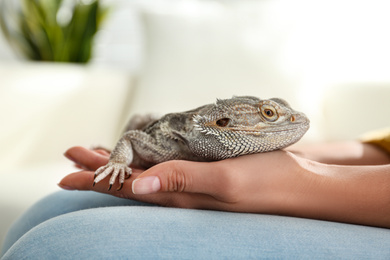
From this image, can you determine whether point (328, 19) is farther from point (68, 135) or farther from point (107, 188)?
point (107, 188)

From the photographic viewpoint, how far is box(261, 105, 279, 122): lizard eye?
2.99ft

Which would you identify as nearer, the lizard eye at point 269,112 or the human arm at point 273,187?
the human arm at point 273,187

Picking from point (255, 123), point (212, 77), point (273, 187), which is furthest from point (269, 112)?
point (212, 77)

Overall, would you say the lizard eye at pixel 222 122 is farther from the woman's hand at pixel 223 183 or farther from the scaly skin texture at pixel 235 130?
the woman's hand at pixel 223 183

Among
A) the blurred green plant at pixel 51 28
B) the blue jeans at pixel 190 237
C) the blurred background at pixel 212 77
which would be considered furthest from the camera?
the blurred green plant at pixel 51 28

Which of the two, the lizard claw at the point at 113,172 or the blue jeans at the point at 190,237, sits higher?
the lizard claw at the point at 113,172

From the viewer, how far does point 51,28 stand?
3.28 meters

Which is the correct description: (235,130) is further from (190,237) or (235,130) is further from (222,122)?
(190,237)

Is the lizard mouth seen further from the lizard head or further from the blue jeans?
the blue jeans

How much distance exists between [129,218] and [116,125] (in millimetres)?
1754

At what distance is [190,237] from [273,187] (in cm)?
23

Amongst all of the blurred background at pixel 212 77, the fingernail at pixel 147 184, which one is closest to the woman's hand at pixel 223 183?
the fingernail at pixel 147 184

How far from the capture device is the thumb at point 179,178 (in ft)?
2.54

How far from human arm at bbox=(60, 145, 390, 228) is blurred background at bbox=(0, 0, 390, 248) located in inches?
40.5
